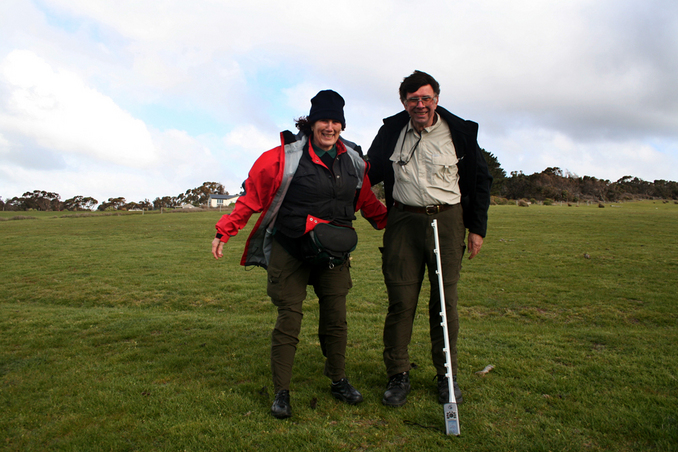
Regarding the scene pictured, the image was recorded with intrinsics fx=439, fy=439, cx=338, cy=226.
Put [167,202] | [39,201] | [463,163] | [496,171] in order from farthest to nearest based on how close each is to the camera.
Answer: [167,202], [39,201], [496,171], [463,163]

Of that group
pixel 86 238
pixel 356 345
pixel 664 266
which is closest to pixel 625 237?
pixel 664 266

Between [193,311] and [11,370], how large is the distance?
12.1ft

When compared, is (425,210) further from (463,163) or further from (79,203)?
(79,203)

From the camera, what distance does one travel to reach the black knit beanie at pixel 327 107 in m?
3.58

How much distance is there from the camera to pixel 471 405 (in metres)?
3.47

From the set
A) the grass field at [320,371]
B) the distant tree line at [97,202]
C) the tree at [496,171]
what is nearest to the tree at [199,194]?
the distant tree line at [97,202]

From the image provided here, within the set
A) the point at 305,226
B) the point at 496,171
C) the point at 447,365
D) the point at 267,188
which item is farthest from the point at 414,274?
the point at 496,171

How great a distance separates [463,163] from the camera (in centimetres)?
381

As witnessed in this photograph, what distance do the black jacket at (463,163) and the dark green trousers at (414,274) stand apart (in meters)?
0.24

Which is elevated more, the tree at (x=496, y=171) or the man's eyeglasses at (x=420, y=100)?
the tree at (x=496, y=171)

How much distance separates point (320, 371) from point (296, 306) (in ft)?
3.50

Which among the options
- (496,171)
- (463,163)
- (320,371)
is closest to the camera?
(463,163)

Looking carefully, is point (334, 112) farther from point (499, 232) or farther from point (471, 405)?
point (499, 232)

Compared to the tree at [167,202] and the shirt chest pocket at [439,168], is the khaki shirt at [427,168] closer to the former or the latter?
the shirt chest pocket at [439,168]
